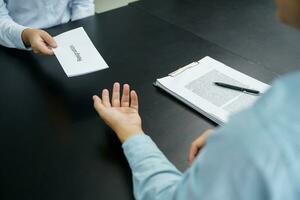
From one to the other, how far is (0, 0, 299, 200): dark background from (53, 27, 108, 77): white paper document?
0.04 meters

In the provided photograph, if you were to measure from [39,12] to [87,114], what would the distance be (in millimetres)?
632

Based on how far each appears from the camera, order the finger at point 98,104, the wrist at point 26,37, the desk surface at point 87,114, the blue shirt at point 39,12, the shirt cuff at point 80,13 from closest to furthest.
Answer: the desk surface at point 87,114 < the finger at point 98,104 < the wrist at point 26,37 < the blue shirt at point 39,12 < the shirt cuff at point 80,13

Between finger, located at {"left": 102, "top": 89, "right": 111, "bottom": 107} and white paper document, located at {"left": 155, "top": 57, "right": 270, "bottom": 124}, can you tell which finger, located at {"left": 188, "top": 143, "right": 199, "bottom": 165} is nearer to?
white paper document, located at {"left": 155, "top": 57, "right": 270, "bottom": 124}

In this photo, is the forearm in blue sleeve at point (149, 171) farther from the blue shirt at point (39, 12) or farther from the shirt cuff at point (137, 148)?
the blue shirt at point (39, 12)

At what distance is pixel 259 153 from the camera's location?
35 centimetres

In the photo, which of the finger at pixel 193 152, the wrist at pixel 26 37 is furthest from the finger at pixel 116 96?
the wrist at pixel 26 37

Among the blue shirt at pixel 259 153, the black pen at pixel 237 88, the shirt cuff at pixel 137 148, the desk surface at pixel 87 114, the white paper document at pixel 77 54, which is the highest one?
the blue shirt at pixel 259 153

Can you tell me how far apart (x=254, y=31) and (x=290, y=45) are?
0.47 feet

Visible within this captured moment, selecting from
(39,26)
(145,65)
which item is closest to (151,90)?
(145,65)

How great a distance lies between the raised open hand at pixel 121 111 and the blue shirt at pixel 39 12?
528mm

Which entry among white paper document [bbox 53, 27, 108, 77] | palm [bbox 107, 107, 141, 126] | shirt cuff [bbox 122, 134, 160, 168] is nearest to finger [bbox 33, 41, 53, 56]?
white paper document [bbox 53, 27, 108, 77]

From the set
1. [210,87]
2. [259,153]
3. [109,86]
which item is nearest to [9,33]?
[109,86]

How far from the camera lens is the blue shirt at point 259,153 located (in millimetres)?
343

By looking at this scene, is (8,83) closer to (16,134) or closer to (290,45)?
(16,134)
